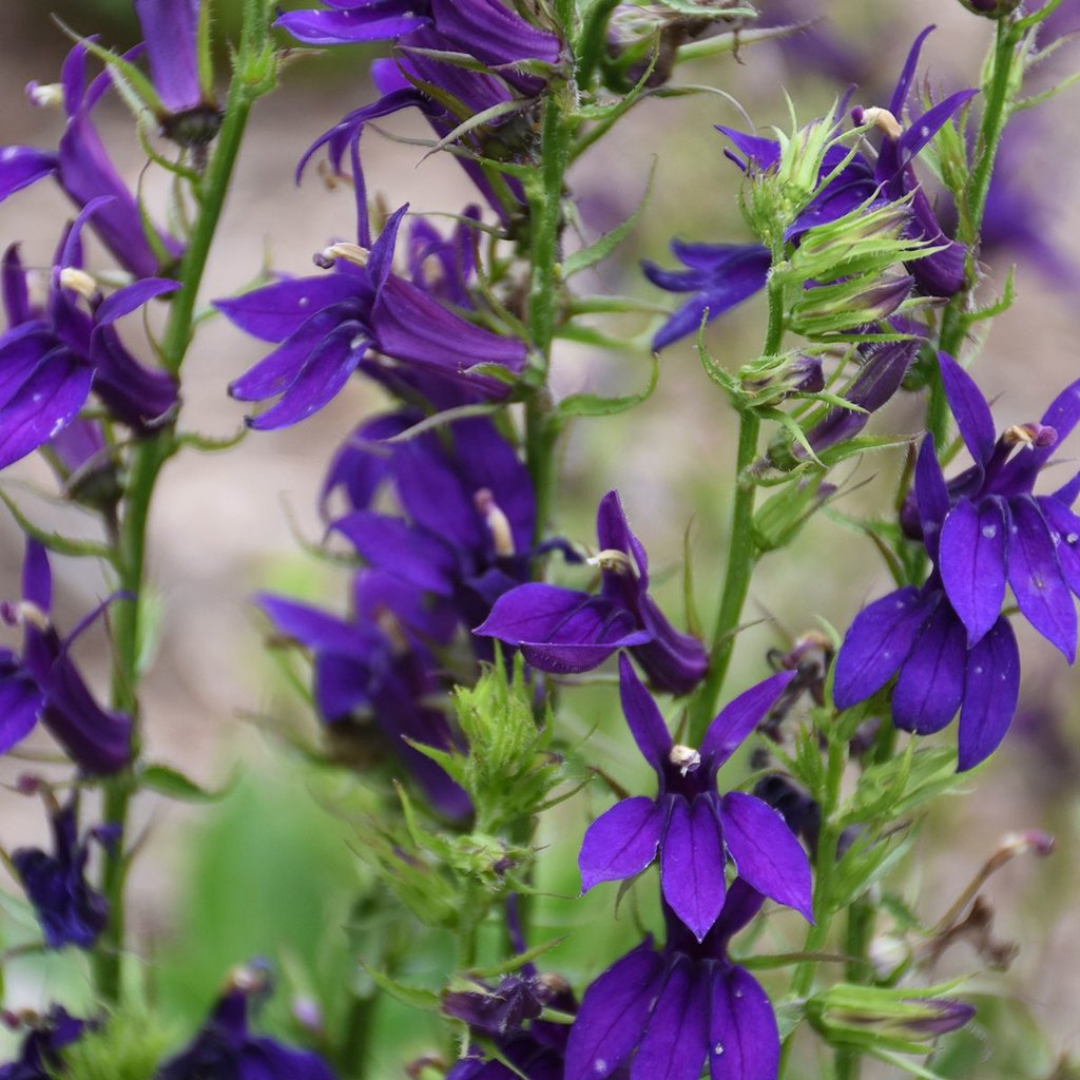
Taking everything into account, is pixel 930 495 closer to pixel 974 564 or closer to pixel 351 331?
pixel 974 564

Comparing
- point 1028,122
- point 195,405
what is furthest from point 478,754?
point 195,405

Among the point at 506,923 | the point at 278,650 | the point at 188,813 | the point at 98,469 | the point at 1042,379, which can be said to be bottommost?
the point at 188,813

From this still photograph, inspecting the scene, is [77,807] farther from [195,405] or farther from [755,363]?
[195,405]

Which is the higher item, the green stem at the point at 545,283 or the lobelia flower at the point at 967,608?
the green stem at the point at 545,283

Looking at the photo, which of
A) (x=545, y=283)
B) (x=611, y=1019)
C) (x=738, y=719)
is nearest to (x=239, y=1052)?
(x=611, y=1019)

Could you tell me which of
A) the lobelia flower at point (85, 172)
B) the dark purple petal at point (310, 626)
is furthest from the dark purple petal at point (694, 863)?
the lobelia flower at point (85, 172)

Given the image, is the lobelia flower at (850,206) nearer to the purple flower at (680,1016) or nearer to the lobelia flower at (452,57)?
the lobelia flower at (452,57)

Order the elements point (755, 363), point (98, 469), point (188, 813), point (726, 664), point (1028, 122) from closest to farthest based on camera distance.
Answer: point (755, 363), point (726, 664), point (98, 469), point (1028, 122), point (188, 813)
